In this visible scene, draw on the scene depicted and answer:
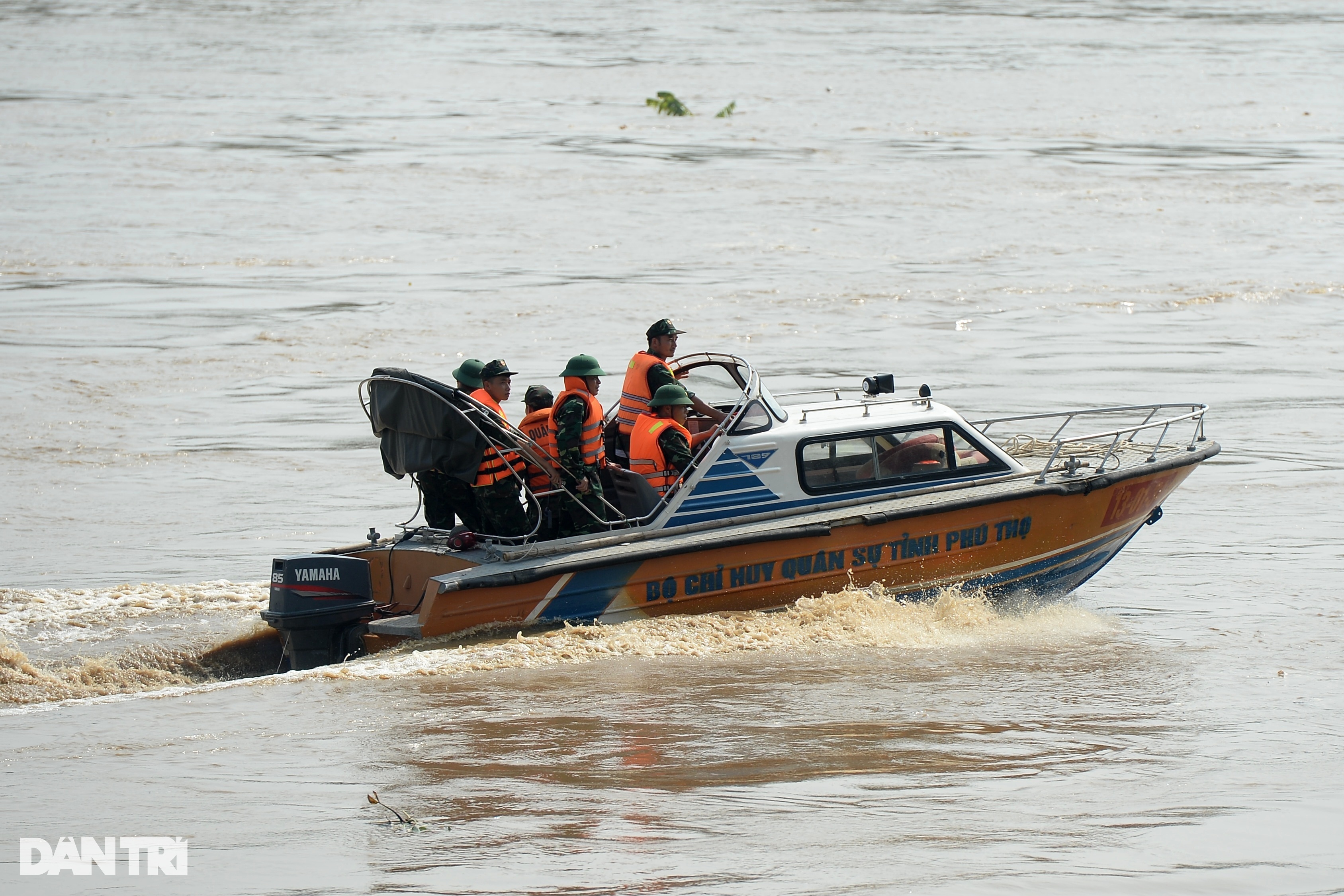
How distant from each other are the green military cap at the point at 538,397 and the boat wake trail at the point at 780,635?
1.45 m

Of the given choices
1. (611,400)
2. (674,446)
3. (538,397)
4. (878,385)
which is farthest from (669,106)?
(674,446)

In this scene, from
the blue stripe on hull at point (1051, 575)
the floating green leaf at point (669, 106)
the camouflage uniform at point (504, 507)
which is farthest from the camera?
the floating green leaf at point (669, 106)

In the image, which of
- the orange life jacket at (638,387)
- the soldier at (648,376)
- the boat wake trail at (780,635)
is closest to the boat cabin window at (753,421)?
the soldier at (648,376)

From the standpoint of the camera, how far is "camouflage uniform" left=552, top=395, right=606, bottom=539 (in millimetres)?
9922

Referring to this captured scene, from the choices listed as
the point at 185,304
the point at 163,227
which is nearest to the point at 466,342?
the point at 185,304

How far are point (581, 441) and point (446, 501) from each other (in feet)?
3.55

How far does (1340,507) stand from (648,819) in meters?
8.74

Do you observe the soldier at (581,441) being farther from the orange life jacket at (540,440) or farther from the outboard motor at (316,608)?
the outboard motor at (316,608)

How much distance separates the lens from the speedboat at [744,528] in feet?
32.1

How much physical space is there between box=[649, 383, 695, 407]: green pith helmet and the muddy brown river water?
1.38 meters

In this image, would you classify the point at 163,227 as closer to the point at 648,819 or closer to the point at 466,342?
the point at 466,342

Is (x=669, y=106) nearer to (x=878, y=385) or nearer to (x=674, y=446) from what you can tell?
(x=878, y=385)

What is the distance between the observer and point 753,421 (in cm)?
1038

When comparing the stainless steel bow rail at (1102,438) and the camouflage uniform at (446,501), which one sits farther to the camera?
the stainless steel bow rail at (1102,438)
